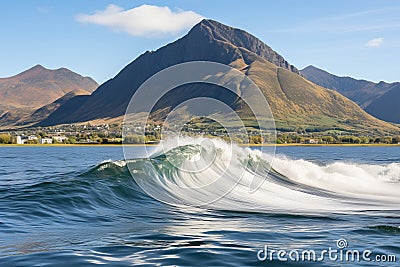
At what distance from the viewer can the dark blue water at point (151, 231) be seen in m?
12.5

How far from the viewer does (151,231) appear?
16.5 meters

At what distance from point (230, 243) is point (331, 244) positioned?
282 centimetres

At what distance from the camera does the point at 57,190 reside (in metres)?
23.7

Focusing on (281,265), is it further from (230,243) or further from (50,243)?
(50,243)

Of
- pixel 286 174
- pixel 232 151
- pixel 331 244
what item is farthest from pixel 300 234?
pixel 232 151

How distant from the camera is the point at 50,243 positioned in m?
14.0

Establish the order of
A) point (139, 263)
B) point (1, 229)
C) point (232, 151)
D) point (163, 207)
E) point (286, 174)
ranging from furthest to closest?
point (232, 151) < point (286, 174) < point (163, 207) < point (1, 229) < point (139, 263)

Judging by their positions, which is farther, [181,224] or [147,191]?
[147,191]

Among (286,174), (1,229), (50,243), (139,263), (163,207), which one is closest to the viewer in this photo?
(139,263)

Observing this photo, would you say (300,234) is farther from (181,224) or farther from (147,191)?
(147,191)

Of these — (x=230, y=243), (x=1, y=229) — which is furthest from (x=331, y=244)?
(x=1, y=229)

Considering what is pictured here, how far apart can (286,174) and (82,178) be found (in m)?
21.5

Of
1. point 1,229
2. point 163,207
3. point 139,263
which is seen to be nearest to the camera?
point 139,263

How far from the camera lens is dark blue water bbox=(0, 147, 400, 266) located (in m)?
12.5
